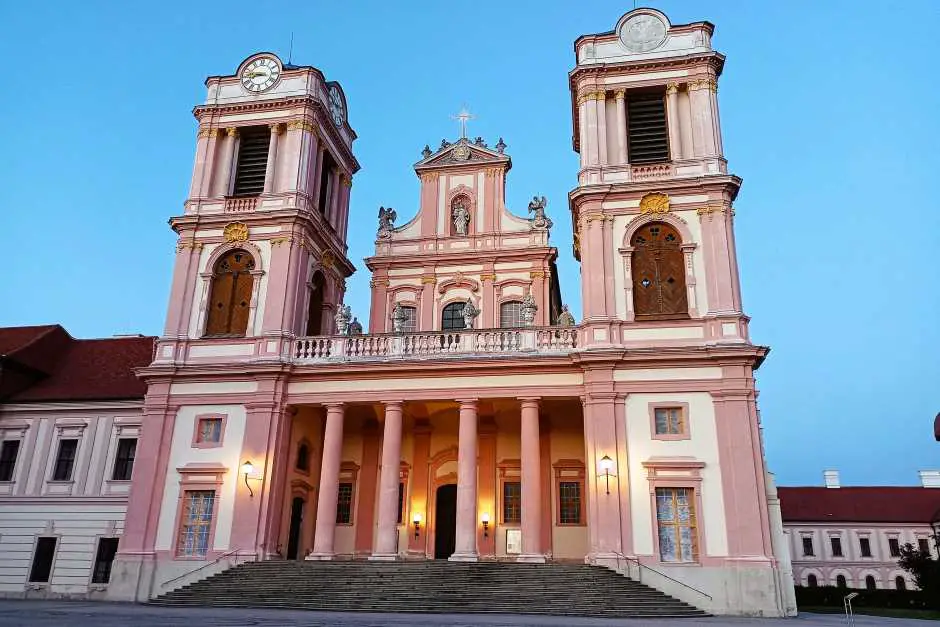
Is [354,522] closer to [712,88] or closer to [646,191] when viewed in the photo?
[646,191]

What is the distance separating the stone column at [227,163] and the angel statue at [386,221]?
5535 mm

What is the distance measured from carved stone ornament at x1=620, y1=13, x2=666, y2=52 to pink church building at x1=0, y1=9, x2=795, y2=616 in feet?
0.25

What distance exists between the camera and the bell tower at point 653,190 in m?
22.6

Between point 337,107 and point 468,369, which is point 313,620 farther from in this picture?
point 337,107

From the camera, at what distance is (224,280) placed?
85.7 feet

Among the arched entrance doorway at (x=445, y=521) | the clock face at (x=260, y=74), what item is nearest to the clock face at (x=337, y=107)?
the clock face at (x=260, y=74)

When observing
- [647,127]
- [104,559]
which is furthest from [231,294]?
[647,127]

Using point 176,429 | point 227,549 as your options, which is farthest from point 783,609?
point 176,429

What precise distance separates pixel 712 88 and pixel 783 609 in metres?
16.1

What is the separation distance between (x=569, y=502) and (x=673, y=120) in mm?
12910

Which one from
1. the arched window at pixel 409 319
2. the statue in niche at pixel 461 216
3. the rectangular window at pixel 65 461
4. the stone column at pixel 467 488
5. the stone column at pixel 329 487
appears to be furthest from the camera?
the statue in niche at pixel 461 216

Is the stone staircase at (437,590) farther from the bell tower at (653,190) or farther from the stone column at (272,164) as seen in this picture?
the stone column at (272,164)

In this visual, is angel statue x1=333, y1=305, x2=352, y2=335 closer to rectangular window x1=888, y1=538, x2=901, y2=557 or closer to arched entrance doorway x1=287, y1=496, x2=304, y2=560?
arched entrance doorway x1=287, y1=496, x2=304, y2=560

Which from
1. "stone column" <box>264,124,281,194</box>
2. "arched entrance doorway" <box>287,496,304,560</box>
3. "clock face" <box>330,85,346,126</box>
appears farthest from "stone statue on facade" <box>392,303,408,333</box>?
"clock face" <box>330,85,346,126</box>
